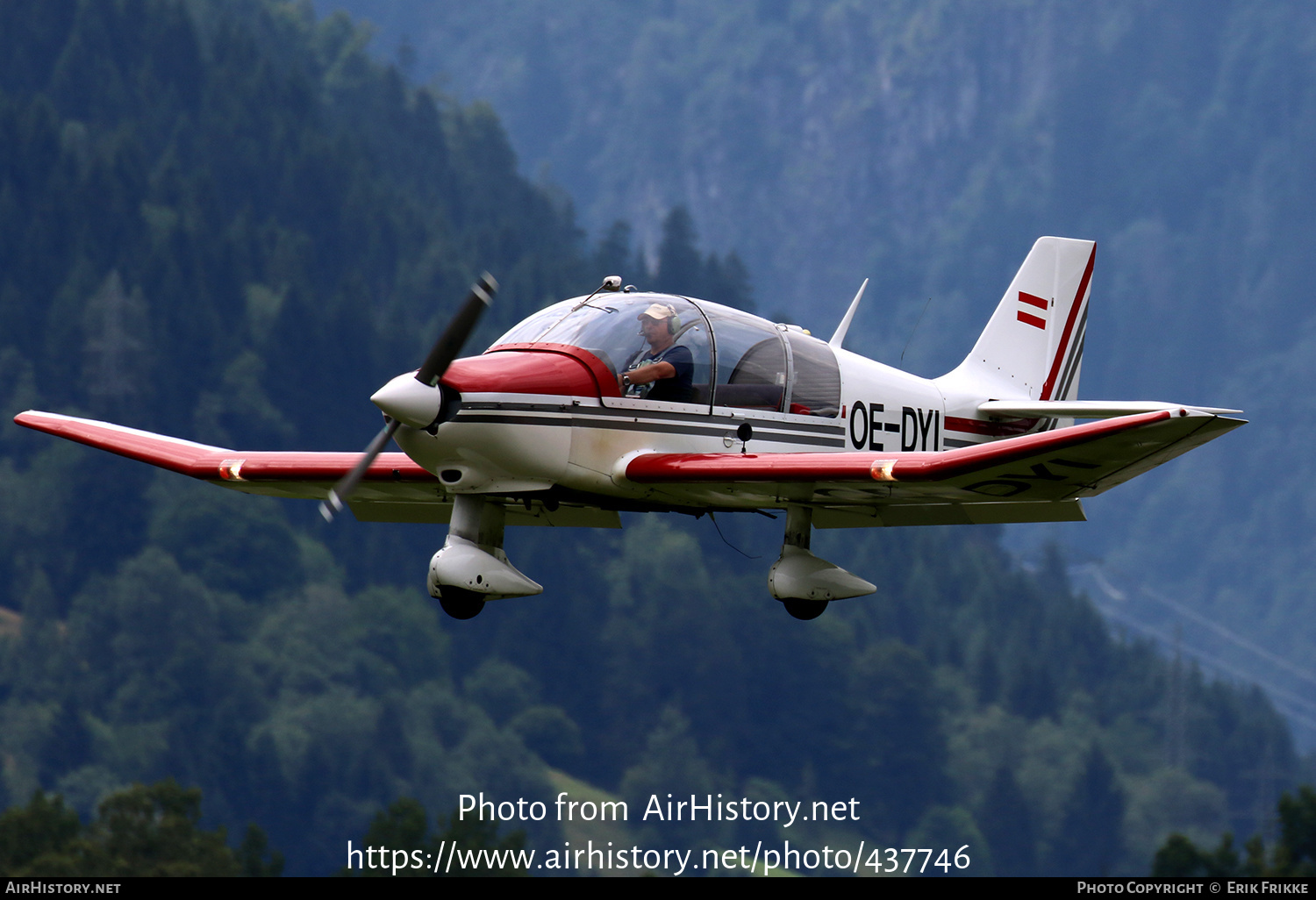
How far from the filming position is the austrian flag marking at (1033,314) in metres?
22.7

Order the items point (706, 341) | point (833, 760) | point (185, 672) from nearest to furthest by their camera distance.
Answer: point (706, 341) → point (185, 672) → point (833, 760)

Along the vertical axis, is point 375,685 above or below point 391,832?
above

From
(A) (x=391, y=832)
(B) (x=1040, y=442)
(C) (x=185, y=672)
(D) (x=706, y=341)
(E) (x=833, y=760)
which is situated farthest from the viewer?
(E) (x=833, y=760)

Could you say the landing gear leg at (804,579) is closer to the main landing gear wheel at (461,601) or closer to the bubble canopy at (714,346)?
the bubble canopy at (714,346)

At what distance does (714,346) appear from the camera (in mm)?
18250

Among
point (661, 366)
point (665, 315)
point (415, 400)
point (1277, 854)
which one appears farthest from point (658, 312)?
point (1277, 854)

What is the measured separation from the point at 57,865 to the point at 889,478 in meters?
85.1

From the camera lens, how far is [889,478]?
16.5 meters

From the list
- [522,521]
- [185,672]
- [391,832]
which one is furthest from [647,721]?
[522,521]

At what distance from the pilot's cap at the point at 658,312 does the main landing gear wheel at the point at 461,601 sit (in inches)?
119

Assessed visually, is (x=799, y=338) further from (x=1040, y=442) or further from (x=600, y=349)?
(x=1040, y=442)

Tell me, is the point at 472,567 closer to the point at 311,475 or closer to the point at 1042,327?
the point at 311,475

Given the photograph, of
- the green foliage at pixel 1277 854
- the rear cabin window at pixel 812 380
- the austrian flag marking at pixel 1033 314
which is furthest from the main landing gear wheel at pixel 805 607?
the green foliage at pixel 1277 854

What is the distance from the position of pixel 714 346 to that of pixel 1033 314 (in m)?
6.00
